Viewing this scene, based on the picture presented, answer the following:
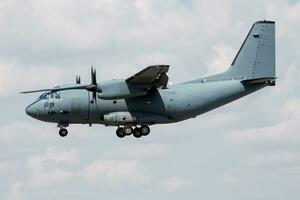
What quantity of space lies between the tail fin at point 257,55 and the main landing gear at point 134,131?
24.3 ft

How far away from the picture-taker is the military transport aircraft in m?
57.2

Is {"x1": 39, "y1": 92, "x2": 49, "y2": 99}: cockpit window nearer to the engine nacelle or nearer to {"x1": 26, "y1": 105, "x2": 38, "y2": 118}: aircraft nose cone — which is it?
{"x1": 26, "y1": 105, "x2": 38, "y2": 118}: aircraft nose cone

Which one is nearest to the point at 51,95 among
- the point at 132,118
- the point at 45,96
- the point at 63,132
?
the point at 45,96

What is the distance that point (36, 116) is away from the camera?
58.7 m

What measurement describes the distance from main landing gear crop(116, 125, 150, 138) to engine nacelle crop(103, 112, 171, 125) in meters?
0.99

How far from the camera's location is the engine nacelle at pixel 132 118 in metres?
58.1

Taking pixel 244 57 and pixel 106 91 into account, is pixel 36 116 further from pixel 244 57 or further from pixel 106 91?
pixel 244 57

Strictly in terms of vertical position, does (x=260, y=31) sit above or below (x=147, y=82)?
above

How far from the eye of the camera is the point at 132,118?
2301 inches

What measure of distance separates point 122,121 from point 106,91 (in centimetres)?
285

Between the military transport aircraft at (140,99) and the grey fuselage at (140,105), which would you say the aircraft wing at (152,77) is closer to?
the military transport aircraft at (140,99)

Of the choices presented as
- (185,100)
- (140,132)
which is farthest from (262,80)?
(140,132)

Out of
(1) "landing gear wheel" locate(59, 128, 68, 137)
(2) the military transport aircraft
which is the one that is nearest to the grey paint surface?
(2) the military transport aircraft

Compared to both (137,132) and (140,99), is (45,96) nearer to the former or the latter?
(140,99)
